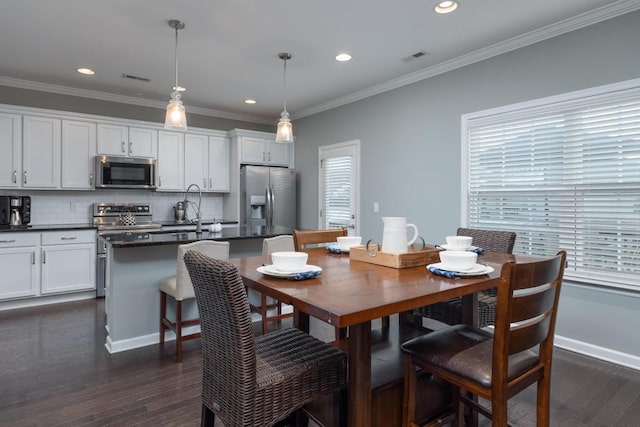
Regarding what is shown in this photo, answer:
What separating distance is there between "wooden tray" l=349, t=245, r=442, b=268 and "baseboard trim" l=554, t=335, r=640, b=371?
2.09 meters

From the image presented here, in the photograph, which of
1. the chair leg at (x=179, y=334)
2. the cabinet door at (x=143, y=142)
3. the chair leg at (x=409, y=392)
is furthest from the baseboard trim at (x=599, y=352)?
the cabinet door at (x=143, y=142)

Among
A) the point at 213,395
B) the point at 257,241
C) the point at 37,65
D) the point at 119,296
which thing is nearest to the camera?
the point at 213,395

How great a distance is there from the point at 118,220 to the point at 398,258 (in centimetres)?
459

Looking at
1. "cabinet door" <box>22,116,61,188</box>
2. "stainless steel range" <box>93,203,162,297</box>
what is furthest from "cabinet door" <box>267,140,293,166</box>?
"cabinet door" <box>22,116,61,188</box>

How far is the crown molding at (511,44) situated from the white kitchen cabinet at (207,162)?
209cm

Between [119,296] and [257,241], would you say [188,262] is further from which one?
[257,241]

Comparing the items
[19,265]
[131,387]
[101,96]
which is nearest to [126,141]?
[101,96]

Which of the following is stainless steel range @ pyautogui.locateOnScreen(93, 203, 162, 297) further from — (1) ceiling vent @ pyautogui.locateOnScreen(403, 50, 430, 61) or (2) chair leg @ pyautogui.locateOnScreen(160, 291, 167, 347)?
(1) ceiling vent @ pyautogui.locateOnScreen(403, 50, 430, 61)

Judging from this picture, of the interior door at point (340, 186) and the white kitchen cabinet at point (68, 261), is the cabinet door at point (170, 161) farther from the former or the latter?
the interior door at point (340, 186)

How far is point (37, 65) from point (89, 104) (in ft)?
3.21

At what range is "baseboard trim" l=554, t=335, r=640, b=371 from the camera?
2764mm

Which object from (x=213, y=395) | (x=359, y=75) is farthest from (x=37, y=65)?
(x=213, y=395)

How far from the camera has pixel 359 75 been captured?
434cm

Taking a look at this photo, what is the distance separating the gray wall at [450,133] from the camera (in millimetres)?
2855
